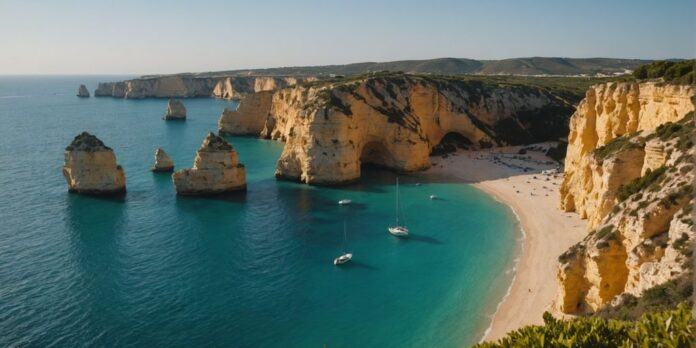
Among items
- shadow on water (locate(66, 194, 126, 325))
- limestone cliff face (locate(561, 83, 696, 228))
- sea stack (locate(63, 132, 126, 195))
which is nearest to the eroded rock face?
sea stack (locate(63, 132, 126, 195))

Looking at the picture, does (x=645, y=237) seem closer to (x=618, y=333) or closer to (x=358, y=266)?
(x=618, y=333)

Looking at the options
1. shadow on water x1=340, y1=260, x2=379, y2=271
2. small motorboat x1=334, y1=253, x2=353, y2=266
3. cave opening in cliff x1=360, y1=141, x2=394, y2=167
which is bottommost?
shadow on water x1=340, y1=260, x2=379, y2=271

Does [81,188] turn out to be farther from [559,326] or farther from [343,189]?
[559,326]

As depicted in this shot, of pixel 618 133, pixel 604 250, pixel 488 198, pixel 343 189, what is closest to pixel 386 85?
pixel 343 189

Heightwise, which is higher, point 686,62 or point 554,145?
point 686,62

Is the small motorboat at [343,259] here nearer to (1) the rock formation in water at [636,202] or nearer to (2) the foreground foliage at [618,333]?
(1) the rock formation in water at [636,202]

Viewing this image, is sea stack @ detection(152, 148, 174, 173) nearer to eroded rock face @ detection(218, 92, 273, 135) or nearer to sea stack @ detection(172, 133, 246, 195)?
sea stack @ detection(172, 133, 246, 195)
